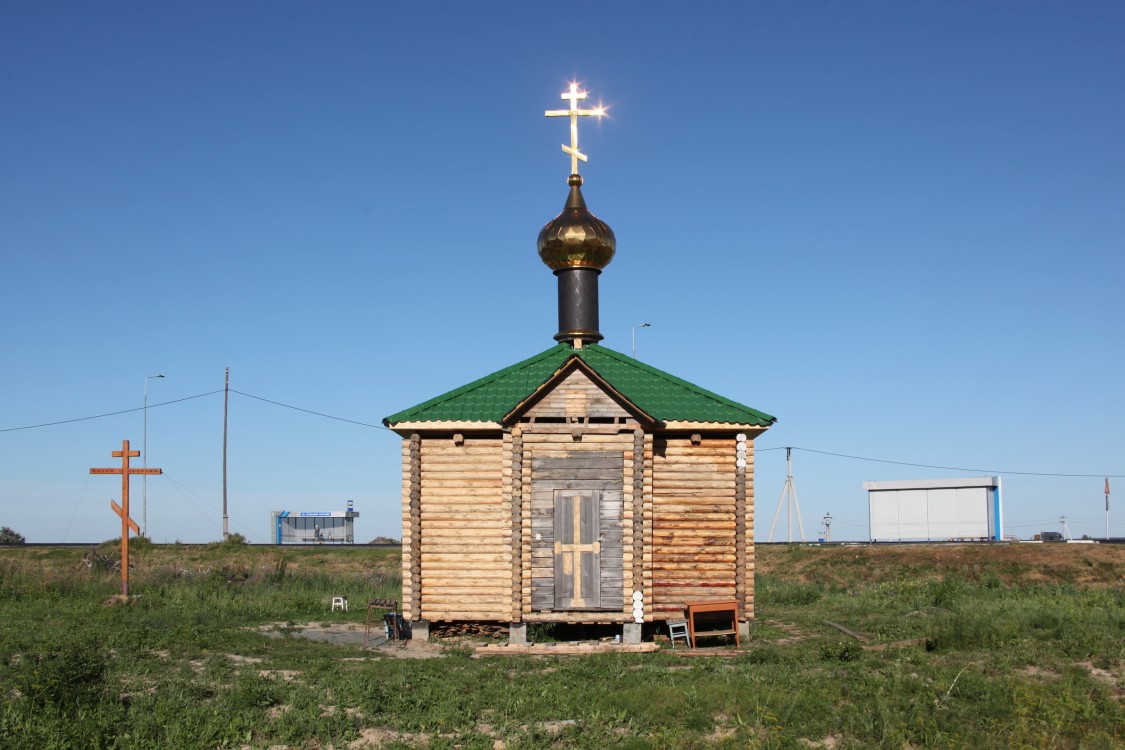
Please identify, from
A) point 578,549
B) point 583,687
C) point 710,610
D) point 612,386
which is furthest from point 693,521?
point 583,687

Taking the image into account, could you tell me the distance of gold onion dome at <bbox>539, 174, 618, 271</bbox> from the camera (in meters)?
21.6

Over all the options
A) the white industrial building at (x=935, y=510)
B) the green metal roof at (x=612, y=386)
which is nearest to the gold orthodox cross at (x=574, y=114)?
the green metal roof at (x=612, y=386)

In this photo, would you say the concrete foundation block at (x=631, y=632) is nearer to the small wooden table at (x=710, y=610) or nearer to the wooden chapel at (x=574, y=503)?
the wooden chapel at (x=574, y=503)

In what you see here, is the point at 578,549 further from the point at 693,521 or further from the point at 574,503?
the point at 693,521

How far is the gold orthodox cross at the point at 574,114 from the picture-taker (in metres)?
22.1

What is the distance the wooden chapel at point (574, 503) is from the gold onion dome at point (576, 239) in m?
3.80

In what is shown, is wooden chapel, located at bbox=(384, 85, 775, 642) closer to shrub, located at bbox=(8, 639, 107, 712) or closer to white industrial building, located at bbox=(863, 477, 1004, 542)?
shrub, located at bbox=(8, 639, 107, 712)

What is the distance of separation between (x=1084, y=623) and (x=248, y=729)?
42.9ft

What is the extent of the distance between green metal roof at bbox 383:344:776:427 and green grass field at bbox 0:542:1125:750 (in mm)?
4028

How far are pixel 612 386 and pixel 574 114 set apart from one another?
24.2 feet

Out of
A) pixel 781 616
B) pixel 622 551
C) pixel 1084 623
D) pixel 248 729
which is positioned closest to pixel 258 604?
pixel 622 551

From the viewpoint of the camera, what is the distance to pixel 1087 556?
3316 centimetres

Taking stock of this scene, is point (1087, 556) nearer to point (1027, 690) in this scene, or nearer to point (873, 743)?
point (1027, 690)

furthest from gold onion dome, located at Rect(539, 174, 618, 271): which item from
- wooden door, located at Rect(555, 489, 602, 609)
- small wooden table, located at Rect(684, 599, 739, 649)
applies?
small wooden table, located at Rect(684, 599, 739, 649)
